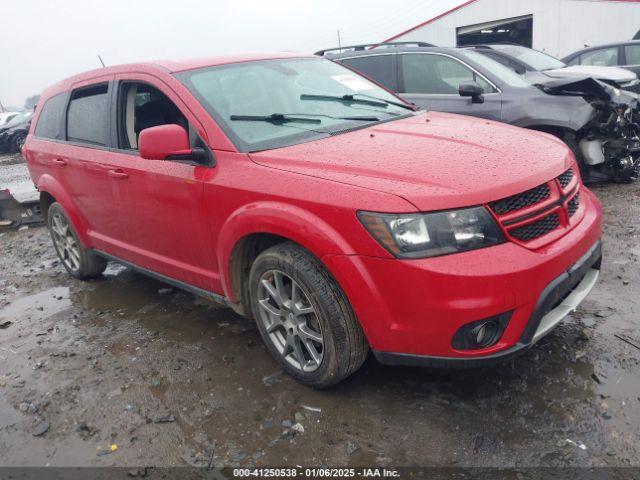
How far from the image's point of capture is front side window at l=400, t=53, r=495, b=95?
6133 mm

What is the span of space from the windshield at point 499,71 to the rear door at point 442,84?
161 mm

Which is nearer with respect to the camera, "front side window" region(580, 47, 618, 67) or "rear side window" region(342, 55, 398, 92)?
"rear side window" region(342, 55, 398, 92)

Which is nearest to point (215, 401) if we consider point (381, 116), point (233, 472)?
point (233, 472)

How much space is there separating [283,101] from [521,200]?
1616mm

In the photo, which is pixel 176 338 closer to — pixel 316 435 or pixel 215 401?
pixel 215 401

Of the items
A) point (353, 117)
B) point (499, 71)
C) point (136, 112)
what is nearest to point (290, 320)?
point (353, 117)

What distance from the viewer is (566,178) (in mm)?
2750

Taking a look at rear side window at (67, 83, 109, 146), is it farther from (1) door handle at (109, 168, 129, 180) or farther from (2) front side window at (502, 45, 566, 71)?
(2) front side window at (502, 45, 566, 71)

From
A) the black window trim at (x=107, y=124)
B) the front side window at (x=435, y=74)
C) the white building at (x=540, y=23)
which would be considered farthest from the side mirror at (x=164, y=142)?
the white building at (x=540, y=23)

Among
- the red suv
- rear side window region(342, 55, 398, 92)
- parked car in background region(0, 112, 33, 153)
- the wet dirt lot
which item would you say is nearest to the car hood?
the red suv

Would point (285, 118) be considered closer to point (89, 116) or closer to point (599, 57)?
point (89, 116)

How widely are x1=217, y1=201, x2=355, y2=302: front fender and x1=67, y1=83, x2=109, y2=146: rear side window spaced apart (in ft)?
5.34

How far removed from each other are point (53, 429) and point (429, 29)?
2687 centimetres

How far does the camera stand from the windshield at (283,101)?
301cm
